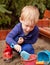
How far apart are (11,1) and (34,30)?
55.9 inches

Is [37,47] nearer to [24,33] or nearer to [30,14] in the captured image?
[24,33]

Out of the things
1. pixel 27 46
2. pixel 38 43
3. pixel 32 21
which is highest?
pixel 32 21

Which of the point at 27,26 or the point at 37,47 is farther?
the point at 37,47

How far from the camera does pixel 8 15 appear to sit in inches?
169

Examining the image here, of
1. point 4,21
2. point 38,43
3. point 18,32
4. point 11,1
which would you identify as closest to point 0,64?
point 18,32

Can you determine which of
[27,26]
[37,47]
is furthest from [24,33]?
[37,47]

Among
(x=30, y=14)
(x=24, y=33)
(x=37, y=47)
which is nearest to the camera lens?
(x=30, y=14)

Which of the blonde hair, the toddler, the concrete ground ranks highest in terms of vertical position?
the blonde hair

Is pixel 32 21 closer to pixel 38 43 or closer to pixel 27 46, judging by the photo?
pixel 27 46

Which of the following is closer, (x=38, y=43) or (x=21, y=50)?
(x=21, y=50)

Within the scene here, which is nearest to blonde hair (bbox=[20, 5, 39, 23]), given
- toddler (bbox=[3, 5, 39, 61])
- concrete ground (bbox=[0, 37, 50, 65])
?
toddler (bbox=[3, 5, 39, 61])

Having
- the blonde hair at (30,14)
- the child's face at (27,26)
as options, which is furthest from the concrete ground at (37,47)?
the blonde hair at (30,14)

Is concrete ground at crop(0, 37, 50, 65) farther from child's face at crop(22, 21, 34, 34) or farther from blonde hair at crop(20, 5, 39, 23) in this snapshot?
blonde hair at crop(20, 5, 39, 23)

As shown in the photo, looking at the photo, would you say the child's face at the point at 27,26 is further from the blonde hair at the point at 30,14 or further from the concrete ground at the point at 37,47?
the concrete ground at the point at 37,47
